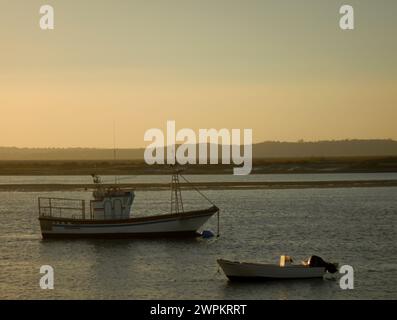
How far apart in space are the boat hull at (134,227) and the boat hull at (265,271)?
664 inches

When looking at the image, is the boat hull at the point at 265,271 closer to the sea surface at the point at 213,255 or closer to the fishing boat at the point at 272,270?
the fishing boat at the point at 272,270

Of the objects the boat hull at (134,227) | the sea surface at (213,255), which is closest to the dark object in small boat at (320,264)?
the sea surface at (213,255)

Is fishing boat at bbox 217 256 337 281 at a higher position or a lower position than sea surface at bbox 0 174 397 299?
higher

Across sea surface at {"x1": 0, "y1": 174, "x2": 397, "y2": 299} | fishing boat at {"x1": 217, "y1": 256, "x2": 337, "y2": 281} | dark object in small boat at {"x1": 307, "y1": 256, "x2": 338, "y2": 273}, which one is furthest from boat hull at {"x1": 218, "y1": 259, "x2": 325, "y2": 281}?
sea surface at {"x1": 0, "y1": 174, "x2": 397, "y2": 299}

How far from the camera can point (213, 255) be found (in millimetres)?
44188

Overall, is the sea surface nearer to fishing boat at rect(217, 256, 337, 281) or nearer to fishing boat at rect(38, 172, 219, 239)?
fishing boat at rect(217, 256, 337, 281)

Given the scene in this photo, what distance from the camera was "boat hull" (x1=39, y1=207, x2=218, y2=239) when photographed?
51000 millimetres

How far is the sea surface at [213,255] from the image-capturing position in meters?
32.4

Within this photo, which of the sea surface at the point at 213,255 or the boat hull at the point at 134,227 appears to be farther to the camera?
the boat hull at the point at 134,227

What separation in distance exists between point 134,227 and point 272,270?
19.5 meters

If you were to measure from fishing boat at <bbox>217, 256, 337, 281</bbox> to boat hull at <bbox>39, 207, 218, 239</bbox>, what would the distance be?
16.9 m

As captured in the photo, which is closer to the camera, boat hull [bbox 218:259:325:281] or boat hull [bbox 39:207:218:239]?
boat hull [bbox 218:259:325:281]

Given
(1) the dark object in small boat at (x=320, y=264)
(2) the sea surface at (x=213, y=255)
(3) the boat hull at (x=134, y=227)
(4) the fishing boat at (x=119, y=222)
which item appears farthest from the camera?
(3) the boat hull at (x=134, y=227)
